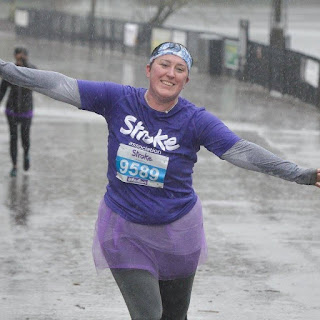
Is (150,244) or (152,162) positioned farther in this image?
(150,244)

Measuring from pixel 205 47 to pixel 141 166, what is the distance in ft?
84.8

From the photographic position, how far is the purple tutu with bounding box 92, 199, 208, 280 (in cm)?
578

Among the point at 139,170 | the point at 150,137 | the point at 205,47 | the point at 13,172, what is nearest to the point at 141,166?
the point at 139,170

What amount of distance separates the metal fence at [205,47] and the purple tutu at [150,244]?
706 inches

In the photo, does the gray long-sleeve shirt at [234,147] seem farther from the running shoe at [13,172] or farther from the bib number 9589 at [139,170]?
the running shoe at [13,172]

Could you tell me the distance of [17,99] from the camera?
1448cm

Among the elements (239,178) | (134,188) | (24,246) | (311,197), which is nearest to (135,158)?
(134,188)

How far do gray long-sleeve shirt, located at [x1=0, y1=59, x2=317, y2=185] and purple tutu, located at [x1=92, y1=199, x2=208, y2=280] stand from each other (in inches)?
16.9

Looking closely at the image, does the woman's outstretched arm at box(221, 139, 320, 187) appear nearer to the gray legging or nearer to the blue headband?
the blue headband

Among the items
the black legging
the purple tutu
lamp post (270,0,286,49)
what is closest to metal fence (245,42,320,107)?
lamp post (270,0,286,49)

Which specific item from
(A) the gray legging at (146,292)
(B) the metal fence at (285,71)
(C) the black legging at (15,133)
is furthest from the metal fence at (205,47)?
(A) the gray legging at (146,292)

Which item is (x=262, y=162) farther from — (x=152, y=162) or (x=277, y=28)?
(x=277, y=28)

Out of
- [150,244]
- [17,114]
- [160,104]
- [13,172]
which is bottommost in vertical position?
[13,172]

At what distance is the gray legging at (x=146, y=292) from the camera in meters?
5.67
